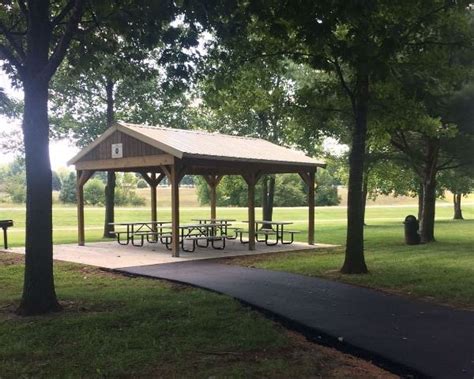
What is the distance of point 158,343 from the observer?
5559 millimetres

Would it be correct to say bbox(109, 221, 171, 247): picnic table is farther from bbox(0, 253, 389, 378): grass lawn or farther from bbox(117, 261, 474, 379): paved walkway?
bbox(0, 253, 389, 378): grass lawn

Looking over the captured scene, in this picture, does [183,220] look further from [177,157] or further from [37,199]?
[37,199]

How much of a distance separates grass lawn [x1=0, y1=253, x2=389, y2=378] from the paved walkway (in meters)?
0.26

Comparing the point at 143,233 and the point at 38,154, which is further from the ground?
the point at 38,154

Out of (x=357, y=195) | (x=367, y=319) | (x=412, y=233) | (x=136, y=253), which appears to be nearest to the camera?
(x=367, y=319)

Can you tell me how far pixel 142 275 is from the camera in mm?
10680

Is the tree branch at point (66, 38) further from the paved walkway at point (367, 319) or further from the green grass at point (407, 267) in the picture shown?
the green grass at point (407, 267)

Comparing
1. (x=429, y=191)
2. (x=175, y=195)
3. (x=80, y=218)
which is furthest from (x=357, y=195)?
(x=80, y=218)

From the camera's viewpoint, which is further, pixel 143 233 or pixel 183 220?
pixel 183 220

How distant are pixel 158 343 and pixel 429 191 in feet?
47.3

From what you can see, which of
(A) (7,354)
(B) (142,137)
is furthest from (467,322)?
(B) (142,137)

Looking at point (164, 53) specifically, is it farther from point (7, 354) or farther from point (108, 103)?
point (108, 103)

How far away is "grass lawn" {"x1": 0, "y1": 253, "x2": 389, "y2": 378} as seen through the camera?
15.7 feet

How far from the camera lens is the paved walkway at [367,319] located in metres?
5.00
